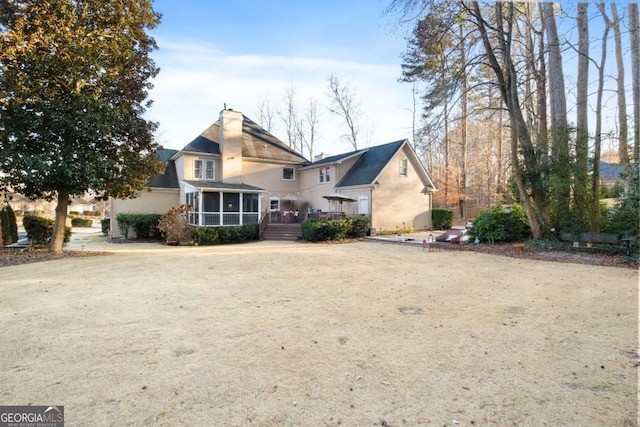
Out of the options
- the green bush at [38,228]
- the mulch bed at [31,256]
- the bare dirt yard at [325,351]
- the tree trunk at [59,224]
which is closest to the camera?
the bare dirt yard at [325,351]

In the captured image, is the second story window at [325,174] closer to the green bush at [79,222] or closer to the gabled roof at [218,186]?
the gabled roof at [218,186]

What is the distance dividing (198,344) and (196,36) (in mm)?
11304

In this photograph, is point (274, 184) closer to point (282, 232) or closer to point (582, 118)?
point (282, 232)

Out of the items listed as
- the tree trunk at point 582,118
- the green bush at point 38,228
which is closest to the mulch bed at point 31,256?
the green bush at point 38,228

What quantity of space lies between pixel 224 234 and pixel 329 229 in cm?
604

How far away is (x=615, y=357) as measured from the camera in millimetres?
3758

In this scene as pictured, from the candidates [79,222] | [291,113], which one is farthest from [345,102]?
[79,222]

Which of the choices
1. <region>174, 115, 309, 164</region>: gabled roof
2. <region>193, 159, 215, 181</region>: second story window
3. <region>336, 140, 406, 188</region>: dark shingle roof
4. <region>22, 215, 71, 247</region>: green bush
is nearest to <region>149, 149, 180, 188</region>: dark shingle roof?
<region>193, 159, 215, 181</region>: second story window

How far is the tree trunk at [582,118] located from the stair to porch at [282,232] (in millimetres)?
13409

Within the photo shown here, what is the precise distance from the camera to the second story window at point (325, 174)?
937 inches

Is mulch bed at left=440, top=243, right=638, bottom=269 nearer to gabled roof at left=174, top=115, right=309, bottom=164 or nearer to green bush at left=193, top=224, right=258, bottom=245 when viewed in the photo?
green bush at left=193, top=224, right=258, bottom=245

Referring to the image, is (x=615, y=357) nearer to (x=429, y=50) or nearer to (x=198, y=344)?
(x=198, y=344)

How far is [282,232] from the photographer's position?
20.6 meters

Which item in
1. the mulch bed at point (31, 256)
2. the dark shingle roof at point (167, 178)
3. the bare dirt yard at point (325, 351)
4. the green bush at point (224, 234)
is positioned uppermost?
the dark shingle roof at point (167, 178)
